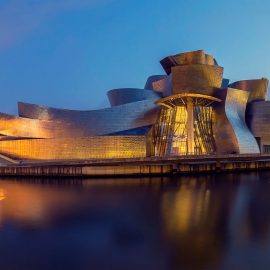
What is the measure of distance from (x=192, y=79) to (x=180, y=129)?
20.3 ft

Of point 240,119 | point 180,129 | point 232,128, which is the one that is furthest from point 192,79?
point 240,119

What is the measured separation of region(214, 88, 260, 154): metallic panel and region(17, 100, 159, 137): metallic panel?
871cm

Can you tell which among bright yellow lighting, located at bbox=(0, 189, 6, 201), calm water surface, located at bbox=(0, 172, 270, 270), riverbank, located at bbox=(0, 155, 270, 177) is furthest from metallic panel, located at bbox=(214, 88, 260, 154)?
bright yellow lighting, located at bbox=(0, 189, 6, 201)

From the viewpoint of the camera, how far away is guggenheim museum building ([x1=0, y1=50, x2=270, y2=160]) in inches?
1179

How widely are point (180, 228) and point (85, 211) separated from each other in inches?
172

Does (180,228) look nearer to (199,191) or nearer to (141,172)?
(199,191)

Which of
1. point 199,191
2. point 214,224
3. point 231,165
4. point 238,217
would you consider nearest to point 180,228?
point 214,224

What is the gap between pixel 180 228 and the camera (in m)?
9.70

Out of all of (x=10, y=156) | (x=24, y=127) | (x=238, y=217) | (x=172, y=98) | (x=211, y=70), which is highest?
(x=211, y=70)

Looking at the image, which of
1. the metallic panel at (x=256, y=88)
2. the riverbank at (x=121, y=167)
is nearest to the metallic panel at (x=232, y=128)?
the metallic panel at (x=256, y=88)

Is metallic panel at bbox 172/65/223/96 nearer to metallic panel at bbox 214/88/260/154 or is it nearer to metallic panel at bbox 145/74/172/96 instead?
metallic panel at bbox 145/74/172/96

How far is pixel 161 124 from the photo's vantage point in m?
34.8

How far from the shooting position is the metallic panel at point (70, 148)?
2969cm

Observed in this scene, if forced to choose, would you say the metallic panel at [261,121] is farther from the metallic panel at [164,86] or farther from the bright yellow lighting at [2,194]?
the bright yellow lighting at [2,194]
